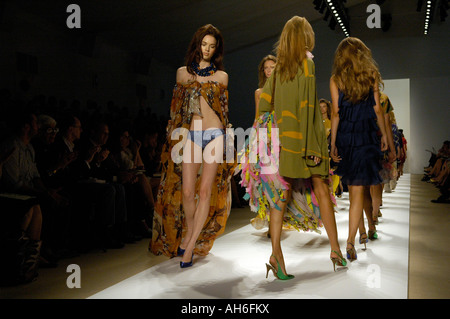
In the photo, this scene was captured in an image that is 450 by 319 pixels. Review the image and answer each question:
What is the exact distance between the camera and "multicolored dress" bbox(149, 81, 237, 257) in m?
2.68

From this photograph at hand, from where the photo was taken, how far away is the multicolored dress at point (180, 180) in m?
2.68

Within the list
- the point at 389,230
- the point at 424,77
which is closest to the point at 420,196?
the point at 389,230

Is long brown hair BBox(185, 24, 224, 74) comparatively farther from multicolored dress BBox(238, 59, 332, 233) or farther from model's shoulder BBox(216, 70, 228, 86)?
multicolored dress BBox(238, 59, 332, 233)

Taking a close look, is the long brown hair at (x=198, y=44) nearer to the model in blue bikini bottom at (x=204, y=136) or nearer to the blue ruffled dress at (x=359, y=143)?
the model in blue bikini bottom at (x=204, y=136)

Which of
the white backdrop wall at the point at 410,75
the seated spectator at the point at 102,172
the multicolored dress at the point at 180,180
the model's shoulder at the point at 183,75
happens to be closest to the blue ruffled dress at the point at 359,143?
the multicolored dress at the point at 180,180

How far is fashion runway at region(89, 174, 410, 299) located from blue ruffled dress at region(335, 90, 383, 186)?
0.49 meters

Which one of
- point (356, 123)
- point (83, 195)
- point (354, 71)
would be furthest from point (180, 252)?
point (354, 71)

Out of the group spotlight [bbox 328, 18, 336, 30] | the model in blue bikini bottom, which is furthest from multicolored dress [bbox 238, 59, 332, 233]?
spotlight [bbox 328, 18, 336, 30]

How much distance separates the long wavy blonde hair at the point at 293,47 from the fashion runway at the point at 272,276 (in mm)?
989

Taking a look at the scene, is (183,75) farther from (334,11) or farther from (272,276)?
(334,11)

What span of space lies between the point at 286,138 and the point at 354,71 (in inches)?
29.9

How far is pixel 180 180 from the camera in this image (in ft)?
9.45

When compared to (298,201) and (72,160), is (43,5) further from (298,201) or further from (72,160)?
(298,201)

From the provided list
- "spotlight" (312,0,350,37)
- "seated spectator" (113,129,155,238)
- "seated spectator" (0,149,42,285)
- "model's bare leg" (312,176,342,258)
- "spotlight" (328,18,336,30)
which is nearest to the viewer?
"seated spectator" (0,149,42,285)
